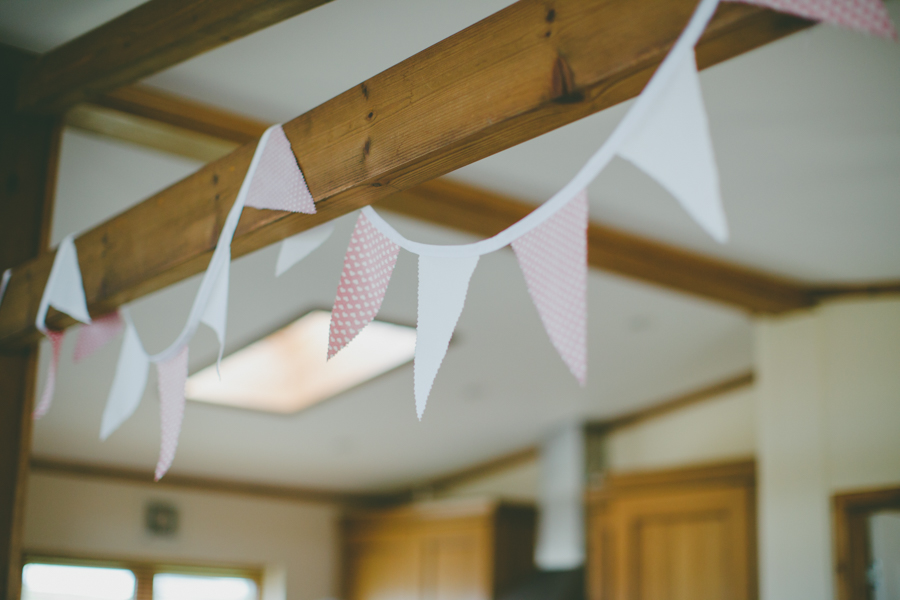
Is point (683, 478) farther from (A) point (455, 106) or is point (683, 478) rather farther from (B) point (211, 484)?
(A) point (455, 106)

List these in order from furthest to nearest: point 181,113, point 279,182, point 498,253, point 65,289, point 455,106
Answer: point 498,253, point 181,113, point 65,289, point 279,182, point 455,106

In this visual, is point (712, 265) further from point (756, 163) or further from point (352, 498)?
point (352, 498)

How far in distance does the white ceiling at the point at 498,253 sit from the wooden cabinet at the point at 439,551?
16.4 inches

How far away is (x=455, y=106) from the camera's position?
150 cm

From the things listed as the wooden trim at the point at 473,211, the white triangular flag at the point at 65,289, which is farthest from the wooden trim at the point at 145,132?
the white triangular flag at the point at 65,289

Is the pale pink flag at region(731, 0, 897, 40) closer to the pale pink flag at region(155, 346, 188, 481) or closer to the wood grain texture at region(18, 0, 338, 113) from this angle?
the wood grain texture at region(18, 0, 338, 113)

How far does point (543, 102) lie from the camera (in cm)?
135

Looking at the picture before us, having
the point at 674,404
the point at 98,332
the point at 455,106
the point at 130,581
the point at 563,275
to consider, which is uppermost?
the point at 674,404

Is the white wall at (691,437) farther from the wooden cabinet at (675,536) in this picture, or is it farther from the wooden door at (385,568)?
the wooden door at (385,568)

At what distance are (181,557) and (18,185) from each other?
3822 millimetres

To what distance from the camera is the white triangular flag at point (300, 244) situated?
1971mm

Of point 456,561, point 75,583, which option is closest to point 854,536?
point 456,561

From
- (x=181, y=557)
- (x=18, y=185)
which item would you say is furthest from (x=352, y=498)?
(x=18, y=185)

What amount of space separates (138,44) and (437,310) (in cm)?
122
